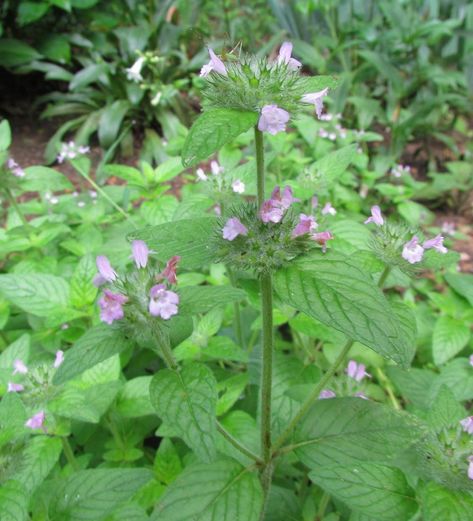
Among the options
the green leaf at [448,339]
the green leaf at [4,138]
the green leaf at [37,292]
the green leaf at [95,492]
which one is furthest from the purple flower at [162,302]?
the green leaf at [4,138]

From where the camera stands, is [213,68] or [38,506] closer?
[213,68]

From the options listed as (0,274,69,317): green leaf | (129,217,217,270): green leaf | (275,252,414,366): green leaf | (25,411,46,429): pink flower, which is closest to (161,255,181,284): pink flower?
(129,217,217,270): green leaf

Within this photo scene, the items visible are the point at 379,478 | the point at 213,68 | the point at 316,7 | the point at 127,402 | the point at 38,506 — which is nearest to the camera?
the point at 213,68

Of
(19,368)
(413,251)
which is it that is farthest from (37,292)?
(413,251)

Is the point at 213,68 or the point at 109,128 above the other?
the point at 213,68

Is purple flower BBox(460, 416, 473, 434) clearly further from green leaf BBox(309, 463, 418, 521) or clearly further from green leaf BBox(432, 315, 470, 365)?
green leaf BBox(432, 315, 470, 365)

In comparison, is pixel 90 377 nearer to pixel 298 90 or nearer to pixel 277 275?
pixel 277 275

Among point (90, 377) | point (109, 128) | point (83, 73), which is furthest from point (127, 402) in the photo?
point (83, 73)
